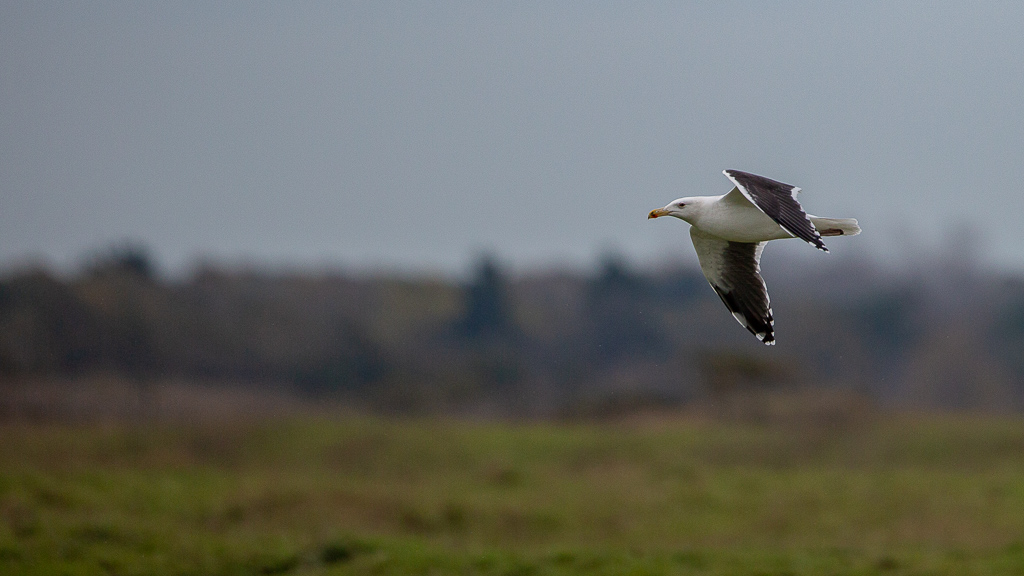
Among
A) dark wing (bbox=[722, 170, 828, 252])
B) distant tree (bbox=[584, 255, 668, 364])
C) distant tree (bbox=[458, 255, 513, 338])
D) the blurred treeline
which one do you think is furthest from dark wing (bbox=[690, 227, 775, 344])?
distant tree (bbox=[584, 255, 668, 364])

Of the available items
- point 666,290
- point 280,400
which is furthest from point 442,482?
point 666,290

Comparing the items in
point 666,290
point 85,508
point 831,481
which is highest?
point 666,290

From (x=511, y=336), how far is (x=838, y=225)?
49.5 meters

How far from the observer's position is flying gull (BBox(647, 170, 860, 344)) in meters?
7.52

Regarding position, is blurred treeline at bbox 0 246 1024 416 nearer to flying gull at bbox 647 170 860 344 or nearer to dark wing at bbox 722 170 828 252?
flying gull at bbox 647 170 860 344

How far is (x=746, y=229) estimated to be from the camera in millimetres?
8375

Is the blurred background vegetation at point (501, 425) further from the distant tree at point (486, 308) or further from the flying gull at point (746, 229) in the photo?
the flying gull at point (746, 229)

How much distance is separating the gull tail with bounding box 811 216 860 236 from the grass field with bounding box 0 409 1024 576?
7.80 metres

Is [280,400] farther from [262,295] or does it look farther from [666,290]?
[666,290]

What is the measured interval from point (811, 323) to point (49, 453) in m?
45.0

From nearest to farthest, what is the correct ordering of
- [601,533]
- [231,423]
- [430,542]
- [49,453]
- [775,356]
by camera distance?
[430,542] → [601,533] → [49,453] → [231,423] → [775,356]

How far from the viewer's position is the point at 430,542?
17828 millimetres

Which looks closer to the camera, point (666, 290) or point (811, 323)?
point (811, 323)

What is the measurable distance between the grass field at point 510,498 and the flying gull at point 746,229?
6.42 m
